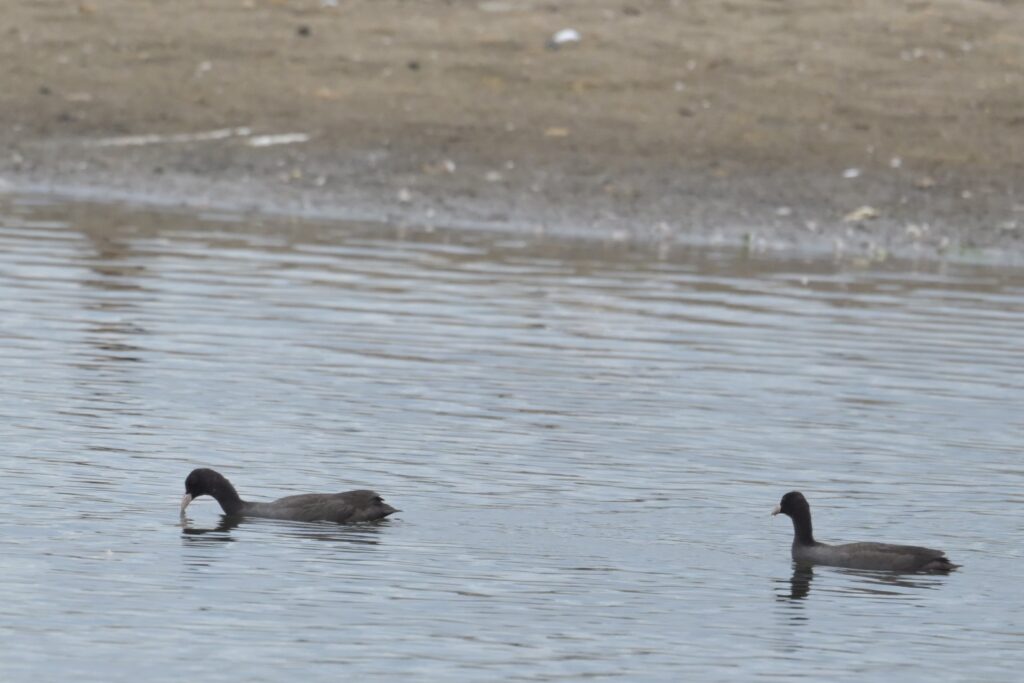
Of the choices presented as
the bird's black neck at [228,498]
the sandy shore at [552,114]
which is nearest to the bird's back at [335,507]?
the bird's black neck at [228,498]

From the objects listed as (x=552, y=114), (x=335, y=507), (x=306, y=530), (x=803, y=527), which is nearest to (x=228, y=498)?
(x=306, y=530)

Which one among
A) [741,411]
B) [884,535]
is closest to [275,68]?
[741,411]

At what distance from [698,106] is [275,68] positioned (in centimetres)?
558

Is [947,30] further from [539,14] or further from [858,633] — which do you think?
[858,633]

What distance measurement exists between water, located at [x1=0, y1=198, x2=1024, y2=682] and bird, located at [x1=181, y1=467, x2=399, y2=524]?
0.11 m

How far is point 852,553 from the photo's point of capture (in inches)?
472

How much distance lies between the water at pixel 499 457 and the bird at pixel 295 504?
0.11 metres

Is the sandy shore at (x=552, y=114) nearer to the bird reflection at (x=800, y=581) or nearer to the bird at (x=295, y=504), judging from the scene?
the bird at (x=295, y=504)

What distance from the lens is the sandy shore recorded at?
2672 centimetres

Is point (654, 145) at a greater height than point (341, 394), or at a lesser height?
greater

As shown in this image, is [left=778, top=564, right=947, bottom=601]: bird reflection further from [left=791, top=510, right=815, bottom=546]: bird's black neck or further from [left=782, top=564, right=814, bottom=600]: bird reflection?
[left=791, top=510, right=815, bottom=546]: bird's black neck

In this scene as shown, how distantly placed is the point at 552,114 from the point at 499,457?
49.5 ft

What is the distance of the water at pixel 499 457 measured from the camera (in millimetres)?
10078

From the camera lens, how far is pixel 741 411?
53.5 feet
